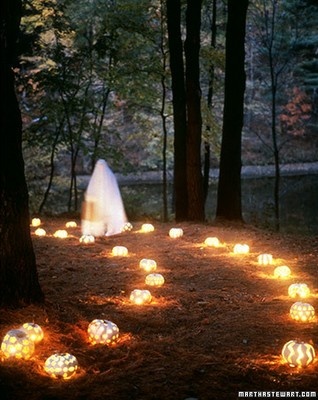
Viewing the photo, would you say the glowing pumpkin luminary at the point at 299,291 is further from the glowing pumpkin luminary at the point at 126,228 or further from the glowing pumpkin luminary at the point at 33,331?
the glowing pumpkin luminary at the point at 126,228

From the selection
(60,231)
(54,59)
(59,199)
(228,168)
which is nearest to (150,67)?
(54,59)

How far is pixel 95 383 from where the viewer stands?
350 centimetres

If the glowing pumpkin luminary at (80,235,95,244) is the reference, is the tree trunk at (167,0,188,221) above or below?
above

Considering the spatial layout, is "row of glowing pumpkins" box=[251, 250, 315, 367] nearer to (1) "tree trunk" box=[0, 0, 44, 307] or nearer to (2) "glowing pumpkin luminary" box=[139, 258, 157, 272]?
(2) "glowing pumpkin luminary" box=[139, 258, 157, 272]

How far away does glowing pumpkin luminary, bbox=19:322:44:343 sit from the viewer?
13.5ft

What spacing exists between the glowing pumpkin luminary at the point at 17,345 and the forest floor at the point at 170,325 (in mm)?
72

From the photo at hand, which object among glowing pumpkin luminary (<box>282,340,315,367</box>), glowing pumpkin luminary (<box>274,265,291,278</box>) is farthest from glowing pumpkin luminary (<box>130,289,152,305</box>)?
glowing pumpkin luminary (<box>274,265,291,278</box>)

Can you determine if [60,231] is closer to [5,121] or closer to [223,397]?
[5,121]

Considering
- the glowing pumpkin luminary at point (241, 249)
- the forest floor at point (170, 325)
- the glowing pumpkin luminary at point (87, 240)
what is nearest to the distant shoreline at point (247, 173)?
the glowing pumpkin luminary at point (87, 240)

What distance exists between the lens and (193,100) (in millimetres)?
11281

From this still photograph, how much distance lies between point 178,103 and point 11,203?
8.14 meters

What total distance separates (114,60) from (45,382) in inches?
536

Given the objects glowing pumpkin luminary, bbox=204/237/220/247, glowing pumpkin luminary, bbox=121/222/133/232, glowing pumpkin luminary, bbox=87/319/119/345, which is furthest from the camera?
glowing pumpkin luminary, bbox=121/222/133/232

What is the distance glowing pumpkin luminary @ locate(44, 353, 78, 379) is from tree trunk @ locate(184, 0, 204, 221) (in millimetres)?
8267
